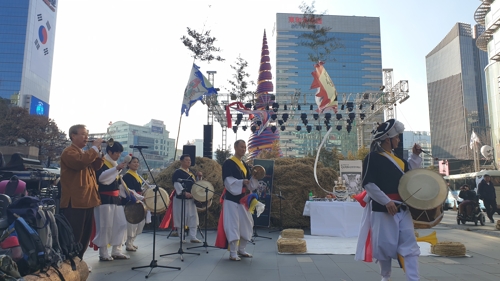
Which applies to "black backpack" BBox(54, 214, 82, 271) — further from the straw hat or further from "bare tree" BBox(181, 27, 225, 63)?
"bare tree" BBox(181, 27, 225, 63)

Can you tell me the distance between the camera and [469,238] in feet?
26.9

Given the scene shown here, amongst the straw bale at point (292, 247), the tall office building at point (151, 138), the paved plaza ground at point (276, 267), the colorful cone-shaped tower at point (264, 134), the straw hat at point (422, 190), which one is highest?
the tall office building at point (151, 138)

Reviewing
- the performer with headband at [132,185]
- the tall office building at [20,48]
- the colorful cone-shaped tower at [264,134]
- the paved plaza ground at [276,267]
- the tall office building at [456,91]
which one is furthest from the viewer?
the tall office building at [456,91]

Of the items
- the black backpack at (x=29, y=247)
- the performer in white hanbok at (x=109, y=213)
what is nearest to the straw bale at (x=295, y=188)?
the performer in white hanbok at (x=109, y=213)

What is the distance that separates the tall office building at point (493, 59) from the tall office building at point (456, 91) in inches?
1762

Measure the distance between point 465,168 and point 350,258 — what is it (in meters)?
47.6

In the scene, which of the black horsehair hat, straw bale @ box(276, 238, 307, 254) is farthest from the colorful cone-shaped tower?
the black horsehair hat

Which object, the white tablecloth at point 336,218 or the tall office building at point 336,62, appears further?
the tall office building at point 336,62

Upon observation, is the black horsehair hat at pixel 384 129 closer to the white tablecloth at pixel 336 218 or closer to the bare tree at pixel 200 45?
the white tablecloth at pixel 336 218

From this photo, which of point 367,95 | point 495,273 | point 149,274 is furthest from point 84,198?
point 367,95

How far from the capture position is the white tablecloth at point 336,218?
8.45 metres

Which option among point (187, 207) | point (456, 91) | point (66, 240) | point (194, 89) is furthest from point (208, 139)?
point (456, 91)

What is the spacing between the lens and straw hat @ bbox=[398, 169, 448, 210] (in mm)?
3406

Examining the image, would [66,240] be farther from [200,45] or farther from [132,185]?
[200,45]
